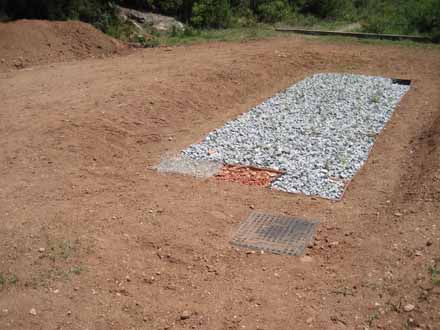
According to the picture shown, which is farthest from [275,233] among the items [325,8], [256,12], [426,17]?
[325,8]

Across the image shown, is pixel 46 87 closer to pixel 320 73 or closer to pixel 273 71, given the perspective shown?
pixel 273 71

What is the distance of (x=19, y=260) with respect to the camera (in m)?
4.89

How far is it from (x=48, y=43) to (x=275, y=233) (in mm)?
9434

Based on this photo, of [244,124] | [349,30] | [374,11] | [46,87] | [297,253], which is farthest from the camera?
[374,11]

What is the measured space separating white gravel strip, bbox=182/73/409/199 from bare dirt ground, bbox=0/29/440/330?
27 centimetres

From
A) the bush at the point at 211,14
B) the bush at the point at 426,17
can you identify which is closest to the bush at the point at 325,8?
the bush at the point at 211,14

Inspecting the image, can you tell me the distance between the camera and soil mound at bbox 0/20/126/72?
12344 millimetres

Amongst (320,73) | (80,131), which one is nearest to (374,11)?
(320,73)

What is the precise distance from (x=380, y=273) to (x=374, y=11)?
16.8 m

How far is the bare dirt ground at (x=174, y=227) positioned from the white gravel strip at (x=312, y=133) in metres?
0.27

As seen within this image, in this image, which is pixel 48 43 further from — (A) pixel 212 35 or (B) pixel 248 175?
(B) pixel 248 175

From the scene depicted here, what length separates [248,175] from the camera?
6984 millimetres

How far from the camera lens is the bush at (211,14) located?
16.4 meters

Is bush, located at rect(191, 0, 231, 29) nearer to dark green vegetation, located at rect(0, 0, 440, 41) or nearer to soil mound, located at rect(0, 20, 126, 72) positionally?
dark green vegetation, located at rect(0, 0, 440, 41)
